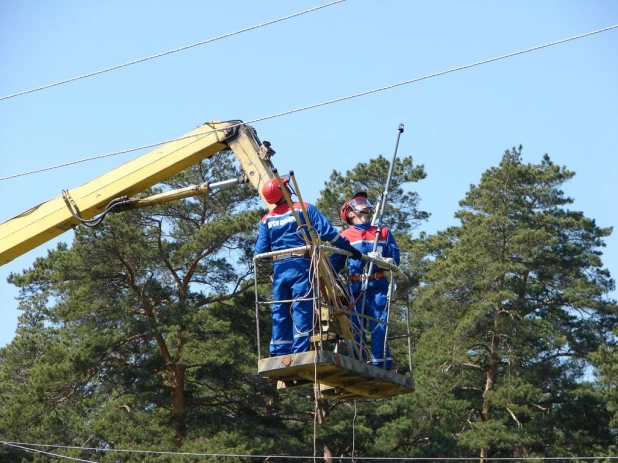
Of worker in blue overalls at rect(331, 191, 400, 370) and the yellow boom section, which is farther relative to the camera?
the yellow boom section

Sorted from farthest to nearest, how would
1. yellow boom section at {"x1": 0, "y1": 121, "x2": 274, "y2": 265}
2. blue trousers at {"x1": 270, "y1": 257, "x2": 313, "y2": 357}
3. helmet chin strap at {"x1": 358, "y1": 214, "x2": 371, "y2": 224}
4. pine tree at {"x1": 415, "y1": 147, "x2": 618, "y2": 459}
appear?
1. pine tree at {"x1": 415, "y1": 147, "x2": 618, "y2": 459}
2. yellow boom section at {"x1": 0, "y1": 121, "x2": 274, "y2": 265}
3. helmet chin strap at {"x1": 358, "y1": 214, "x2": 371, "y2": 224}
4. blue trousers at {"x1": 270, "y1": 257, "x2": 313, "y2": 357}

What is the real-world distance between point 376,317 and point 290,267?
50.4 inches

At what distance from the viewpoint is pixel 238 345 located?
25.8 meters

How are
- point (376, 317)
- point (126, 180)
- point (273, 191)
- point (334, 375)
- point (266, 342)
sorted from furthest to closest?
1. point (266, 342)
2. point (126, 180)
3. point (376, 317)
4. point (273, 191)
5. point (334, 375)

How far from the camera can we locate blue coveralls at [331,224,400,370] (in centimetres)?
1347

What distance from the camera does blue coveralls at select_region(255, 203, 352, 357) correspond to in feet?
42.1

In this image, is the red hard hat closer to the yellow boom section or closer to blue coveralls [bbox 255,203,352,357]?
blue coveralls [bbox 255,203,352,357]

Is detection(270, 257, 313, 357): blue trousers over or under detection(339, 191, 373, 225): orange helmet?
under

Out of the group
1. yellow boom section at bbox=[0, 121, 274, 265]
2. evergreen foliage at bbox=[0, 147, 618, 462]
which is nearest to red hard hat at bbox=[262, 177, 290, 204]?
yellow boom section at bbox=[0, 121, 274, 265]

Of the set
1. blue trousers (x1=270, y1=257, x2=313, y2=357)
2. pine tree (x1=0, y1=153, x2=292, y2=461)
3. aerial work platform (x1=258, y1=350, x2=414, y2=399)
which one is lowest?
aerial work platform (x1=258, y1=350, x2=414, y2=399)

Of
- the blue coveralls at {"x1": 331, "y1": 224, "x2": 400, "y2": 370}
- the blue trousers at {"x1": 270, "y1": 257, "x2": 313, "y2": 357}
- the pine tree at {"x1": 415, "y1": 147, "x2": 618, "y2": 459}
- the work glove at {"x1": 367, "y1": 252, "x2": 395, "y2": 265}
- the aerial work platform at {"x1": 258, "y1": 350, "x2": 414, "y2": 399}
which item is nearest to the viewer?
the aerial work platform at {"x1": 258, "y1": 350, "x2": 414, "y2": 399}

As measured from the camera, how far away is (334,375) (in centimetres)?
1266

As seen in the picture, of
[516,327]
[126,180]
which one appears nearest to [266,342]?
[516,327]

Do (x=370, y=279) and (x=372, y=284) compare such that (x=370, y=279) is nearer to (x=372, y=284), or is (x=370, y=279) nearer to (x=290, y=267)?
(x=372, y=284)
